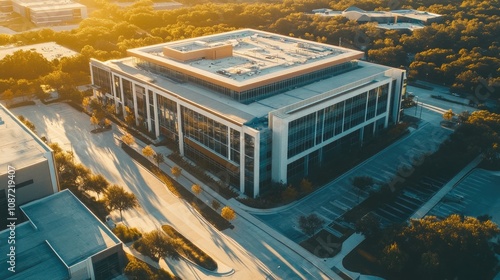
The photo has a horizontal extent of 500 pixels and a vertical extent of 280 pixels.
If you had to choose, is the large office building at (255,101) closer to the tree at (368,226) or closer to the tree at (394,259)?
the tree at (368,226)

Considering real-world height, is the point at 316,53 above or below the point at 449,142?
above

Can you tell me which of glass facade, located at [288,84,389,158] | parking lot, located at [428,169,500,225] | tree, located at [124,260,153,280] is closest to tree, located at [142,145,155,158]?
glass facade, located at [288,84,389,158]

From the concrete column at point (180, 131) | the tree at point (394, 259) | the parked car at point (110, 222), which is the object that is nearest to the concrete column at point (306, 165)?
the concrete column at point (180, 131)

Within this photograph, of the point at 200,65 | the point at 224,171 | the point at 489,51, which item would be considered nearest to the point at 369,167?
the point at 224,171

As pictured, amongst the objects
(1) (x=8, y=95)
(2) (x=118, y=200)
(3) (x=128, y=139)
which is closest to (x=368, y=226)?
(2) (x=118, y=200)

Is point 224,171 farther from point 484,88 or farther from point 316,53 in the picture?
point 484,88

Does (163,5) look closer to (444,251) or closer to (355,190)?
(355,190)
